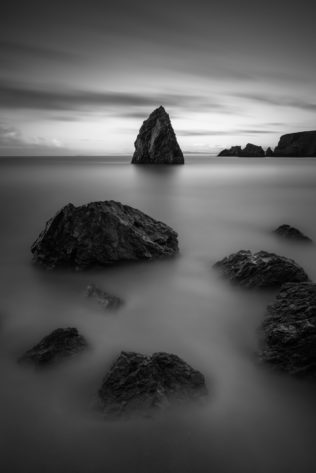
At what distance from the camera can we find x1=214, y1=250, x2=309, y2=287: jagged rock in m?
4.89

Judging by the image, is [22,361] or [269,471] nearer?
[269,471]

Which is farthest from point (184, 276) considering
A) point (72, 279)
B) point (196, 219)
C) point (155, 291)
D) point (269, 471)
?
point (196, 219)

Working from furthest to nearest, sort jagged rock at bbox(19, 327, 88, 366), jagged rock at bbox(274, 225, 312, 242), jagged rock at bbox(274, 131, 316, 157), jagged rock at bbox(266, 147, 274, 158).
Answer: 1. jagged rock at bbox(266, 147, 274, 158)
2. jagged rock at bbox(274, 131, 316, 157)
3. jagged rock at bbox(274, 225, 312, 242)
4. jagged rock at bbox(19, 327, 88, 366)

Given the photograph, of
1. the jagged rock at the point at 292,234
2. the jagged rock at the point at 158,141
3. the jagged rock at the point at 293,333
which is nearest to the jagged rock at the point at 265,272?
the jagged rock at the point at 293,333

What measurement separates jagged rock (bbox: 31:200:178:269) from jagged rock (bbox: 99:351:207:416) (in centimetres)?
309

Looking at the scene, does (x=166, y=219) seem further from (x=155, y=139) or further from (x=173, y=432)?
(x=155, y=139)

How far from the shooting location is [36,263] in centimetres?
622

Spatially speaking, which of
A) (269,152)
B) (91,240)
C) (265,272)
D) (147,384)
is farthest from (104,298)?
(269,152)

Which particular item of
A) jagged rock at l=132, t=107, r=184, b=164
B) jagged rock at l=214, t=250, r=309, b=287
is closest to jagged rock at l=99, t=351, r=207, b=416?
jagged rock at l=214, t=250, r=309, b=287

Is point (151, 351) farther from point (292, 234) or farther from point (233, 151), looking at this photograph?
point (233, 151)

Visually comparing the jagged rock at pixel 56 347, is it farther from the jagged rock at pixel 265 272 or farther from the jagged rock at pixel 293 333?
the jagged rock at pixel 265 272

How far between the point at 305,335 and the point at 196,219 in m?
8.33

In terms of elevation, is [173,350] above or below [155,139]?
below

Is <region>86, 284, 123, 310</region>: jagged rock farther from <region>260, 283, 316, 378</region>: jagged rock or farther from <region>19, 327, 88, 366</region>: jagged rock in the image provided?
<region>260, 283, 316, 378</region>: jagged rock
